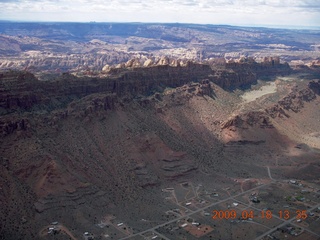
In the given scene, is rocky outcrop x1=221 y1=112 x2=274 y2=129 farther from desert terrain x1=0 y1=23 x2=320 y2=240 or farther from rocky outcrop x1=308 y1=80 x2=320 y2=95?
rocky outcrop x1=308 y1=80 x2=320 y2=95

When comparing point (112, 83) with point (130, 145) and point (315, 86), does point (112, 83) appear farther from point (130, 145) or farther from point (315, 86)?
point (315, 86)

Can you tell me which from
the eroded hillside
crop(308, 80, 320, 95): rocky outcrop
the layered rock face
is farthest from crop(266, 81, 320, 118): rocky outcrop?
the layered rock face

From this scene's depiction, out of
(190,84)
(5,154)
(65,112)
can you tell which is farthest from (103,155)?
(190,84)

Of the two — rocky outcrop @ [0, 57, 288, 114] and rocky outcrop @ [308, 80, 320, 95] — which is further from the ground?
rocky outcrop @ [0, 57, 288, 114]

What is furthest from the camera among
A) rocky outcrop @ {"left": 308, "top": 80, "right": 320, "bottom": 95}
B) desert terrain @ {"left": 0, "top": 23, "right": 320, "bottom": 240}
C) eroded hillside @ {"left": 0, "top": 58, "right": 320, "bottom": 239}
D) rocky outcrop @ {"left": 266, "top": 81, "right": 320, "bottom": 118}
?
rocky outcrop @ {"left": 308, "top": 80, "right": 320, "bottom": 95}

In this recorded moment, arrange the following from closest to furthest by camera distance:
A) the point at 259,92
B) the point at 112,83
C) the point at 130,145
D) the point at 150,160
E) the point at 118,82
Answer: the point at 150,160, the point at 130,145, the point at 112,83, the point at 118,82, the point at 259,92

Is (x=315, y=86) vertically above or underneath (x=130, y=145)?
above

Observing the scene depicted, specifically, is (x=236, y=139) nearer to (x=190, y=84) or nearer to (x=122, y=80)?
(x=190, y=84)
